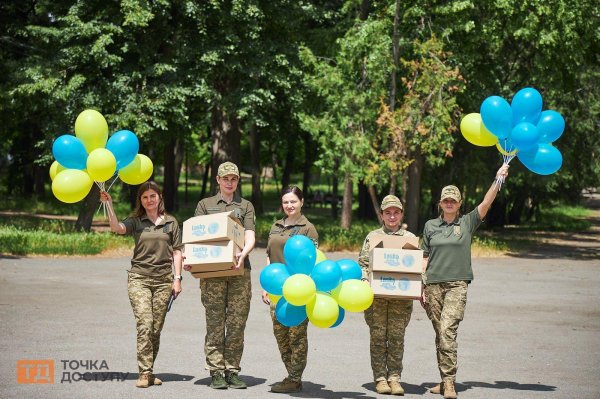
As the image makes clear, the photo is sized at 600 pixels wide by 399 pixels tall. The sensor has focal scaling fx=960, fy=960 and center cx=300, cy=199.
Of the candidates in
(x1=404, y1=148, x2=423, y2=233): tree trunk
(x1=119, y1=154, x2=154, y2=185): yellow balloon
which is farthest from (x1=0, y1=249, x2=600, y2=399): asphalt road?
(x1=404, y1=148, x2=423, y2=233): tree trunk

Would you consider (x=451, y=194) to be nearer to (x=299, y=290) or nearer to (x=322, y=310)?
(x=322, y=310)

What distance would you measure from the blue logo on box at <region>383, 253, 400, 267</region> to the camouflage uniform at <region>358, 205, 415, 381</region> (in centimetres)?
26

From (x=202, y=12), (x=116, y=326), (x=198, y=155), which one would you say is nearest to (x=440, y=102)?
(x=202, y=12)

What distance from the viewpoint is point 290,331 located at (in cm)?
862

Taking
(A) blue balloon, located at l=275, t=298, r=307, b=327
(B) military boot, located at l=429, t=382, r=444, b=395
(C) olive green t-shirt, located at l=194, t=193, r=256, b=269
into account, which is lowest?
(B) military boot, located at l=429, t=382, r=444, b=395

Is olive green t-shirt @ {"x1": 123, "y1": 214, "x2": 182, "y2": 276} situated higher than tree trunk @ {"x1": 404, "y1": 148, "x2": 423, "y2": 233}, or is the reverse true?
tree trunk @ {"x1": 404, "y1": 148, "x2": 423, "y2": 233}

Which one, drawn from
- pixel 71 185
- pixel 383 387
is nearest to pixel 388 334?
pixel 383 387

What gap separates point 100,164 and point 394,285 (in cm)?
288

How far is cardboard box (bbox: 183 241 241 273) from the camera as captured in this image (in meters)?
8.45

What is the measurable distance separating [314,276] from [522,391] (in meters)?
2.42

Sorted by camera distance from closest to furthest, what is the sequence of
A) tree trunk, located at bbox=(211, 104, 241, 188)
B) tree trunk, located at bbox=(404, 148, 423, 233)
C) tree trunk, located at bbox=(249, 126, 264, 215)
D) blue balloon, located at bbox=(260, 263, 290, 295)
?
blue balloon, located at bbox=(260, 263, 290, 295), tree trunk, located at bbox=(404, 148, 423, 233), tree trunk, located at bbox=(211, 104, 241, 188), tree trunk, located at bbox=(249, 126, 264, 215)

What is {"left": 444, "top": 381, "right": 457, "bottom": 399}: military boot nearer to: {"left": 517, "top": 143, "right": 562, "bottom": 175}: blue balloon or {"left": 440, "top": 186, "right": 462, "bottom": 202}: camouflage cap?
{"left": 440, "top": 186, "right": 462, "bottom": 202}: camouflage cap

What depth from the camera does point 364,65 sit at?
28.5m

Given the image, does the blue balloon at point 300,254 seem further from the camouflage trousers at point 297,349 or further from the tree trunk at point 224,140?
the tree trunk at point 224,140
